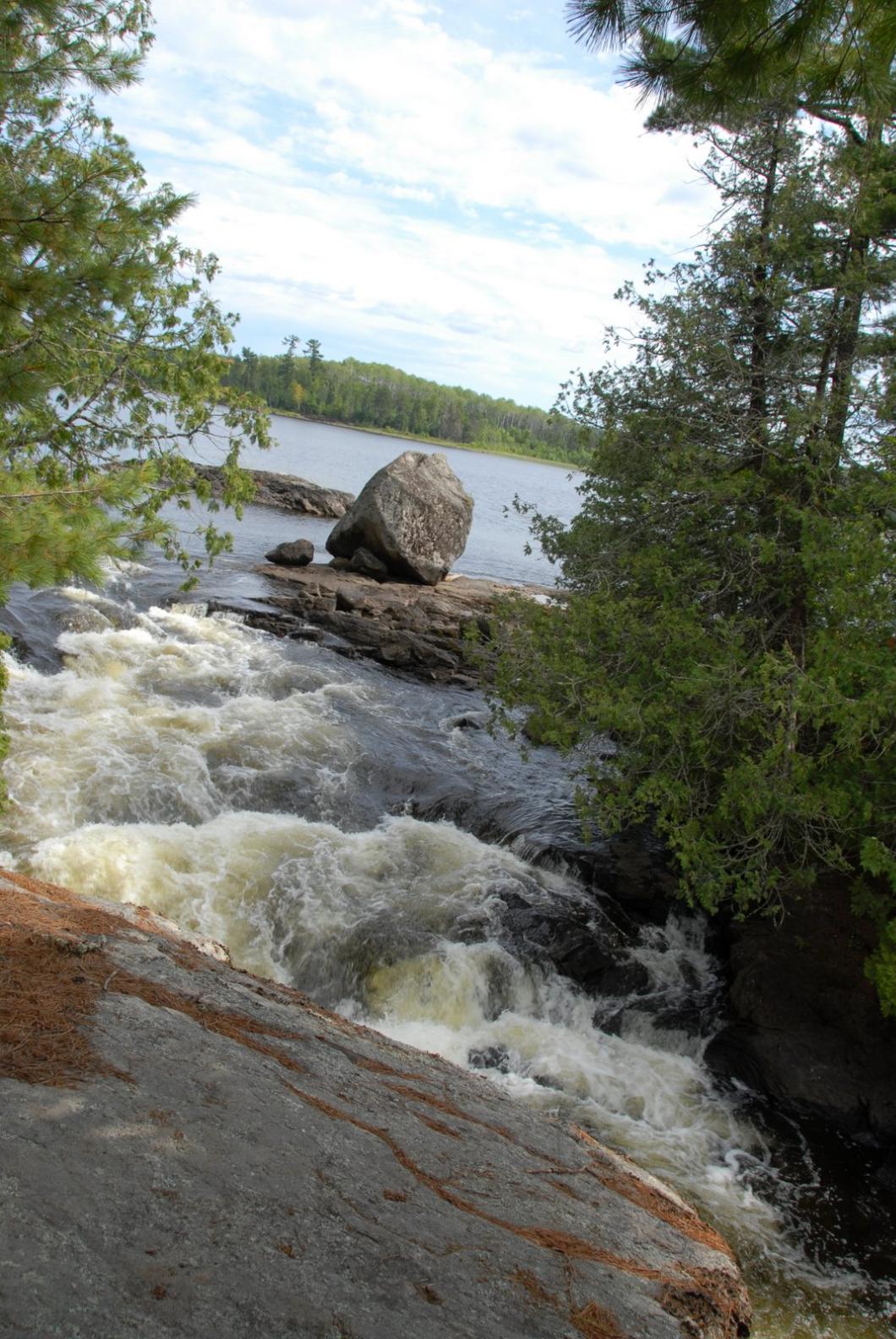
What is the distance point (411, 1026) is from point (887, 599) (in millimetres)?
5997

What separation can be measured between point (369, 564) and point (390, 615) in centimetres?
431

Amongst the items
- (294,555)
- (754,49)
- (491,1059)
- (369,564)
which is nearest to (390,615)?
(369,564)

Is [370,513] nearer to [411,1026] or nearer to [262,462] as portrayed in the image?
[411,1026]

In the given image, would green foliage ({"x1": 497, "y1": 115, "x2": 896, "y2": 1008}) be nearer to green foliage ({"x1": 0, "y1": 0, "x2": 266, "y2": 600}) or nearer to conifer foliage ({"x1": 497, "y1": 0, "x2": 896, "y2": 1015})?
conifer foliage ({"x1": 497, "y1": 0, "x2": 896, "y2": 1015})

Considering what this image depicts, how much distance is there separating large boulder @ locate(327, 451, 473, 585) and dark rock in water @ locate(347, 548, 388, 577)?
4.3 inches

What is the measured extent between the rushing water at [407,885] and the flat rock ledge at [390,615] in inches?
131

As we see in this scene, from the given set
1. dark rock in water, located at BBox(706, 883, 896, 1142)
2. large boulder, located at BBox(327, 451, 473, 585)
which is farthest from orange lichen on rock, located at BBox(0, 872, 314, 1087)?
large boulder, located at BBox(327, 451, 473, 585)

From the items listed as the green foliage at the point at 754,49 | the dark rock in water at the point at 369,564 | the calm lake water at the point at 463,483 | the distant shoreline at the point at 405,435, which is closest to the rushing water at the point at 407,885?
the calm lake water at the point at 463,483

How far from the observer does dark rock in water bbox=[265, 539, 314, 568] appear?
26766 millimetres

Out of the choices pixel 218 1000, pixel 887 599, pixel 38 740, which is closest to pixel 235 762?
pixel 38 740

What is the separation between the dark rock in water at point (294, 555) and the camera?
26766mm

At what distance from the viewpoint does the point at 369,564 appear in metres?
25.8

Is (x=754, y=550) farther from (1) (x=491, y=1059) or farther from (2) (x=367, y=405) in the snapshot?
(2) (x=367, y=405)

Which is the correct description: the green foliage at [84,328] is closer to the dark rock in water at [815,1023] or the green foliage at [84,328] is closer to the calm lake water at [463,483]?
the calm lake water at [463,483]
